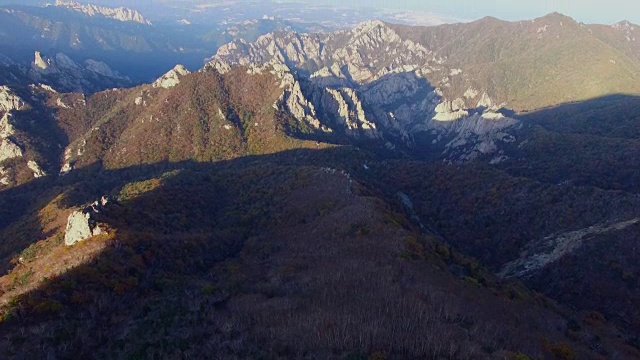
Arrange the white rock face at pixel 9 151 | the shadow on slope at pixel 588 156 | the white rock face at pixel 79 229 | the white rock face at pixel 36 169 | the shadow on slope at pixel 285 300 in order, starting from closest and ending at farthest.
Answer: the shadow on slope at pixel 285 300, the white rock face at pixel 79 229, the shadow on slope at pixel 588 156, the white rock face at pixel 36 169, the white rock face at pixel 9 151

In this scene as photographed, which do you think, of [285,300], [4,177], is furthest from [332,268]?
[4,177]

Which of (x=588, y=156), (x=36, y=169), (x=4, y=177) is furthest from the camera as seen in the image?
(x=36, y=169)

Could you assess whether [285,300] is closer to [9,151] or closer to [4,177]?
[4,177]

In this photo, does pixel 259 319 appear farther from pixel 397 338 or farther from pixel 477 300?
pixel 477 300

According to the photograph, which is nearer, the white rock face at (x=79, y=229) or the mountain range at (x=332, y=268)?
the mountain range at (x=332, y=268)

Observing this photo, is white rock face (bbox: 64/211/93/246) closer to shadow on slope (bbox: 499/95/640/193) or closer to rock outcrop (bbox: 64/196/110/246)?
rock outcrop (bbox: 64/196/110/246)

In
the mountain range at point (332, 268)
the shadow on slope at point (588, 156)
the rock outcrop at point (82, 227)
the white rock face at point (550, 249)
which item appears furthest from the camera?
the shadow on slope at point (588, 156)

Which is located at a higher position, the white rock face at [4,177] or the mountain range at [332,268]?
the mountain range at [332,268]

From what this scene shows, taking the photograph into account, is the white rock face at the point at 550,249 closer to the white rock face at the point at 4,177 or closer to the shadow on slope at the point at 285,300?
the shadow on slope at the point at 285,300

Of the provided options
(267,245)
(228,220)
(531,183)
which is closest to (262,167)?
(228,220)

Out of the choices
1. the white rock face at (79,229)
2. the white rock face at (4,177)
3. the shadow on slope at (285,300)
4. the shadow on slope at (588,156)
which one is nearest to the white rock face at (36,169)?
the white rock face at (4,177)

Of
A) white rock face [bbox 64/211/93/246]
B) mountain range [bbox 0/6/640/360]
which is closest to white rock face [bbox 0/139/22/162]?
mountain range [bbox 0/6/640/360]
